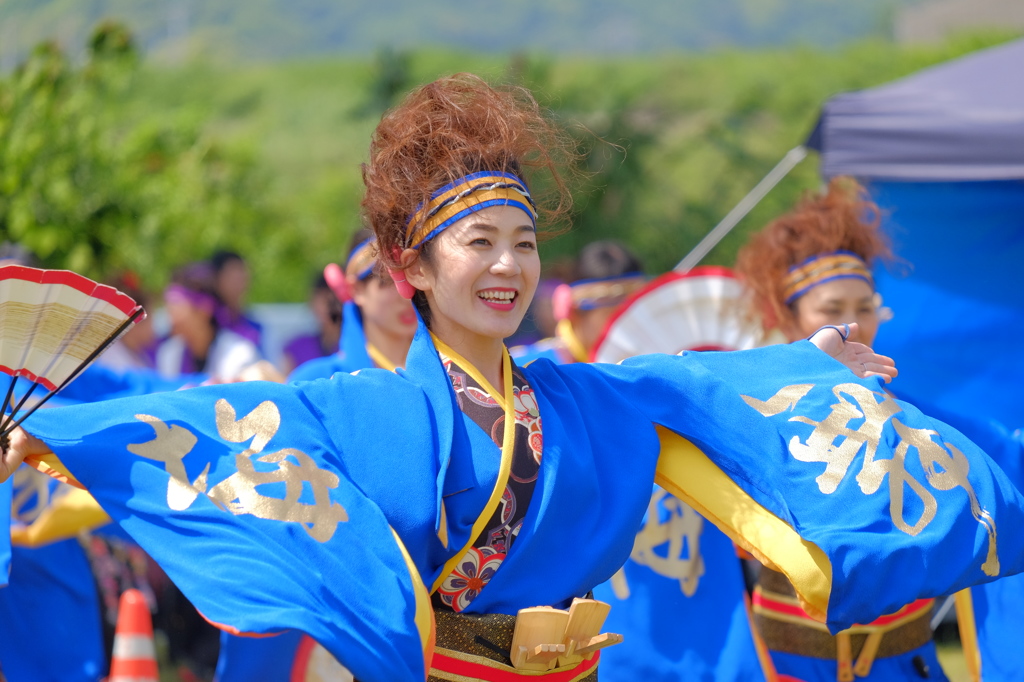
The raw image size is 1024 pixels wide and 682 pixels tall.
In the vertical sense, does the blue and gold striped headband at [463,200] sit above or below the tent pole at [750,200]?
below

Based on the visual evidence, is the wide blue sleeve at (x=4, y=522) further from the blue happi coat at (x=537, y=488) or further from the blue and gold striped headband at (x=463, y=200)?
the blue and gold striped headband at (x=463, y=200)

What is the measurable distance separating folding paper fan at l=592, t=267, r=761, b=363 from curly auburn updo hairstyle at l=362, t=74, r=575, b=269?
1.67 metres

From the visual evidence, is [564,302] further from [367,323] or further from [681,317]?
[367,323]

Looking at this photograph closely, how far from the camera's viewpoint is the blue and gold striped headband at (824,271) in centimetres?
308

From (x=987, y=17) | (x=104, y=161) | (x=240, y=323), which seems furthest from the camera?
(x=987, y=17)

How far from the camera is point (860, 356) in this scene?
2.35 meters

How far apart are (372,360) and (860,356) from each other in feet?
5.14

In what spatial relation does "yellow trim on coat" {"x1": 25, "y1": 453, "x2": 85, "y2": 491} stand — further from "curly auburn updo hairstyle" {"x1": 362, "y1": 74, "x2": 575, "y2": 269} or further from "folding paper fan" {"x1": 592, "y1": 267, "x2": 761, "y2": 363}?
"folding paper fan" {"x1": 592, "y1": 267, "x2": 761, "y2": 363}

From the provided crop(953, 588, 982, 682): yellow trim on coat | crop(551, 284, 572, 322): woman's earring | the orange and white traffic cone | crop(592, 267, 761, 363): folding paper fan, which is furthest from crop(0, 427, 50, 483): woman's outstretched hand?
crop(551, 284, 572, 322): woman's earring

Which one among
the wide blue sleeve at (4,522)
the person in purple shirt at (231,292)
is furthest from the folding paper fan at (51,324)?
the person in purple shirt at (231,292)

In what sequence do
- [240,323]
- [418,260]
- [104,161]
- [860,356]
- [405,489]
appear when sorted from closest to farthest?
[405,489], [418,260], [860,356], [240,323], [104,161]

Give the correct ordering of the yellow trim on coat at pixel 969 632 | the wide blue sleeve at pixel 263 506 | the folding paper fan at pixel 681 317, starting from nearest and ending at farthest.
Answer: the wide blue sleeve at pixel 263 506 → the yellow trim on coat at pixel 969 632 → the folding paper fan at pixel 681 317

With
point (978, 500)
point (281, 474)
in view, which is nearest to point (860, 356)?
point (978, 500)

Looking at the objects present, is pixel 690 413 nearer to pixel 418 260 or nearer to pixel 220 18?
pixel 418 260
